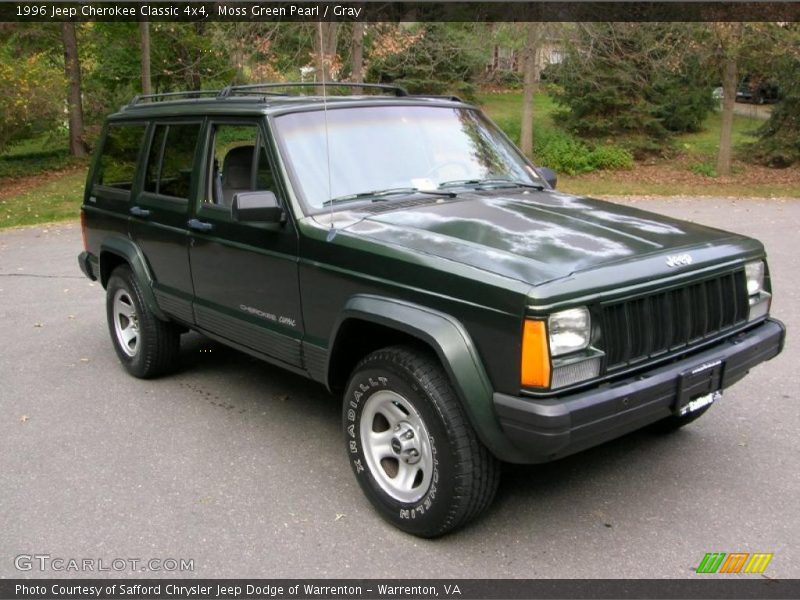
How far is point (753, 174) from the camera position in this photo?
1997 cm

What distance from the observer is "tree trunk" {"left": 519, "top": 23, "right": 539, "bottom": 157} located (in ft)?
61.4

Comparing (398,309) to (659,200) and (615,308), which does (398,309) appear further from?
(659,200)

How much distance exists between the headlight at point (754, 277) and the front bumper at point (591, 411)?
58 centimetres

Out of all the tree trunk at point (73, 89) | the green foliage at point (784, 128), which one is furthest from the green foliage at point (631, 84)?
the tree trunk at point (73, 89)

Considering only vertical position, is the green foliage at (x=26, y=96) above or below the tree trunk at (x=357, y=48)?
below

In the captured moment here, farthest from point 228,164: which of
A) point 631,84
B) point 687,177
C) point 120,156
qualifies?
point 631,84

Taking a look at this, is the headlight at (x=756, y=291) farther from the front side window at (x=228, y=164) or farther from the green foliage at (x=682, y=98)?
the green foliage at (x=682, y=98)

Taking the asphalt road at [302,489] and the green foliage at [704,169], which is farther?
the green foliage at [704,169]

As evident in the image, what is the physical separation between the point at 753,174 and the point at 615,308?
1903 centimetres

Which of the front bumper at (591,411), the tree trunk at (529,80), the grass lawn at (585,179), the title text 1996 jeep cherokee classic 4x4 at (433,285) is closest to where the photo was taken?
the front bumper at (591,411)

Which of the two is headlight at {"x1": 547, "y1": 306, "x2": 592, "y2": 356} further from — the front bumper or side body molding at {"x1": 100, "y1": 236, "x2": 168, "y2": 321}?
side body molding at {"x1": 100, "y1": 236, "x2": 168, "y2": 321}

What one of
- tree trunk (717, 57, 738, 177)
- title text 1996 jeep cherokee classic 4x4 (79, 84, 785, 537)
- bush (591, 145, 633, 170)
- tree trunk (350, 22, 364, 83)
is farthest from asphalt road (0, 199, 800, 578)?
bush (591, 145, 633, 170)

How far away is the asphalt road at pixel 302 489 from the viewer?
3.37 meters

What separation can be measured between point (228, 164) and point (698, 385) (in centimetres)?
305
